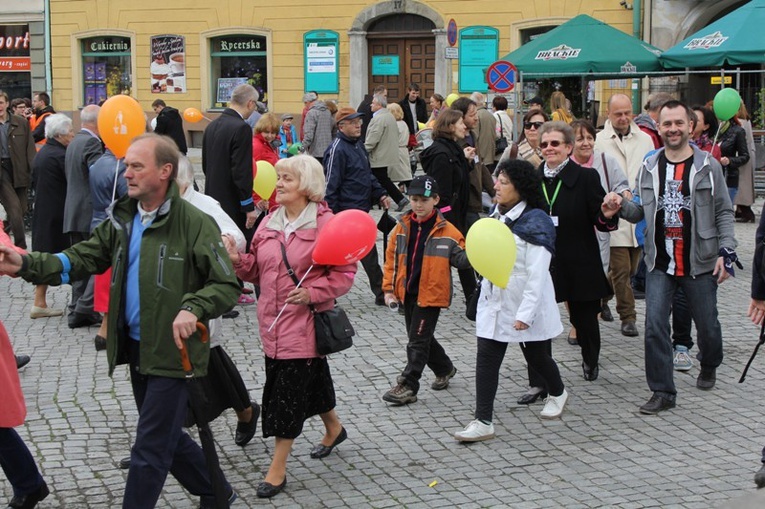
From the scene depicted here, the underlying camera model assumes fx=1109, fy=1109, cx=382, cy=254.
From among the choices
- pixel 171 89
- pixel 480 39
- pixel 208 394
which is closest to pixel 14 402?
pixel 208 394

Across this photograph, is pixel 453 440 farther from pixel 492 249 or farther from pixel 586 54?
pixel 586 54

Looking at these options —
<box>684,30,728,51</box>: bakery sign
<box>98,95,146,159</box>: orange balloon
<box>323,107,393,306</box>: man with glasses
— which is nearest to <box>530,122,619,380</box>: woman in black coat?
<box>98,95,146,159</box>: orange balloon

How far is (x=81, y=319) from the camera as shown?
982 cm

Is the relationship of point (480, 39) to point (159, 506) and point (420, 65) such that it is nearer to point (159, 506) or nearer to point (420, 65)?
point (420, 65)

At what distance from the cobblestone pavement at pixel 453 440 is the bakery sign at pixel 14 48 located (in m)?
24.1

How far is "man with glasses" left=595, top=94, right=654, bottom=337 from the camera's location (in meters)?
9.22

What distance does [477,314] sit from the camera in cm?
665

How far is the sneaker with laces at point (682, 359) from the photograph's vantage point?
815 cm

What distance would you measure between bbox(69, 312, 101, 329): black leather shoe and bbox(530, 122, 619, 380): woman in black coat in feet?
14.3

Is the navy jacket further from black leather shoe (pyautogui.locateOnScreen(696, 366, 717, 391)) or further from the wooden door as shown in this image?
the wooden door

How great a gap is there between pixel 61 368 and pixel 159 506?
3.11 metres

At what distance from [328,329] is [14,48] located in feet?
92.6

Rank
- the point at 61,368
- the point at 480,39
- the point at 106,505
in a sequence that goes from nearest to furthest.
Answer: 1. the point at 106,505
2. the point at 61,368
3. the point at 480,39

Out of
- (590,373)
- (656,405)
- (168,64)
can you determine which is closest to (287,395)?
(656,405)
